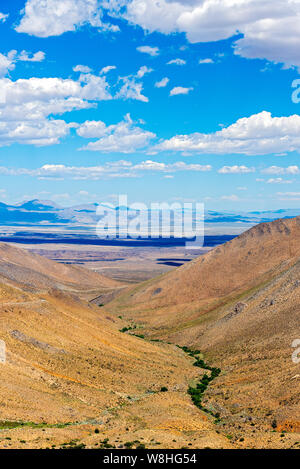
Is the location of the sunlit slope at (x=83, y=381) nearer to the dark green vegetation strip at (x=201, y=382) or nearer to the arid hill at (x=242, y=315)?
the dark green vegetation strip at (x=201, y=382)

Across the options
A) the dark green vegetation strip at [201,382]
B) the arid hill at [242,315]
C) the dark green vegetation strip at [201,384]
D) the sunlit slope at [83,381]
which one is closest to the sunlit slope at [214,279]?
the arid hill at [242,315]

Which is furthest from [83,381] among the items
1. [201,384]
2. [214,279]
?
[214,279]

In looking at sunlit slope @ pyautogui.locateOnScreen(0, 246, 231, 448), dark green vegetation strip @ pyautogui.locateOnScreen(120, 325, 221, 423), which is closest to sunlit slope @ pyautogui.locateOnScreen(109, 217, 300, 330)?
dark green vegetation strip @ pyautogui.locateOnScreen(120, 325, 221, 423)

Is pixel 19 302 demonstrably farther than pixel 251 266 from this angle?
No

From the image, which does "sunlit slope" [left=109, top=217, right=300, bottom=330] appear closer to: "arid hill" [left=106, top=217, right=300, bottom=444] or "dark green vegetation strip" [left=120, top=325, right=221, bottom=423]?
"arid hill" [left=106, top=217, right=300, bottom=444]

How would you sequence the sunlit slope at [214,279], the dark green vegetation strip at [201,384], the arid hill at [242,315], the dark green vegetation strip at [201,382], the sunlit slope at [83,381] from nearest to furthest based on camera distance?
the sunlit slope at [83,381]
the arid hill at [242,315]
the dark green vegetation strip at [201,382]
the dark green vegetation strip at [201,384]
the sunlit slope at [214,279]

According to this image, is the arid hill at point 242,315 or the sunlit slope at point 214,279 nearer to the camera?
the arid hill at point 242,315

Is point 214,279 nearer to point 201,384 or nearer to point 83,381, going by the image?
point 201,384
